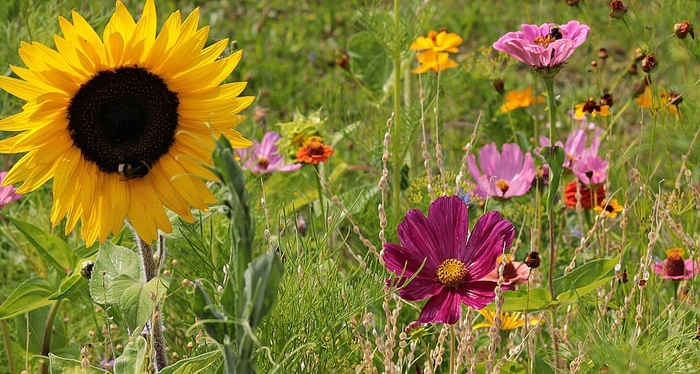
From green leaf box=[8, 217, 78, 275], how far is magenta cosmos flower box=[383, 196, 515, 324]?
0.47m

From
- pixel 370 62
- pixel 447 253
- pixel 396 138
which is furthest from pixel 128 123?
pixel 370 62

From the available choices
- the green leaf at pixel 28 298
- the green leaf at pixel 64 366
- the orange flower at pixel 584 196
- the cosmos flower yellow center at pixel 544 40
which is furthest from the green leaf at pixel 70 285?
the orange flower at pixel 584 196

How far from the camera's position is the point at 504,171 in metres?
1.71

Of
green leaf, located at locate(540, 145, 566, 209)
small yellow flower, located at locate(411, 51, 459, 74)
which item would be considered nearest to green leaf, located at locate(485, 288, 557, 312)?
green leaf, located at locate(540, 145, 566, 209)

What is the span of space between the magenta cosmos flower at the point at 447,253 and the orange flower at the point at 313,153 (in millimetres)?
443

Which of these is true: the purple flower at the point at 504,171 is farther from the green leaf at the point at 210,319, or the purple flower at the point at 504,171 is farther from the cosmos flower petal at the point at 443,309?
the green leaf at the point at 210,319

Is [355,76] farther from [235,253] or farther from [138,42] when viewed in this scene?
[235,253]

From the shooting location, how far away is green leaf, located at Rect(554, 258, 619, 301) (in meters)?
1.14

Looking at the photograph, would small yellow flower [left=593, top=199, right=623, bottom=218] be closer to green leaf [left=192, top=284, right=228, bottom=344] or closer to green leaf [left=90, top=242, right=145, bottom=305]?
green leaf [left=90, top=242, right=145, bottom=305]

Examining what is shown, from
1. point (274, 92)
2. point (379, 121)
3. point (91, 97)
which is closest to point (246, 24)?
point (274, 92)

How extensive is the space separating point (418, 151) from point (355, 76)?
8.7 inches

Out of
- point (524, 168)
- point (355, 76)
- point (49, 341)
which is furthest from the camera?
point (355, 76)

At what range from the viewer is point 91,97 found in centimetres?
106

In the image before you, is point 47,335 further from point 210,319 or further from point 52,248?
point 210,319
